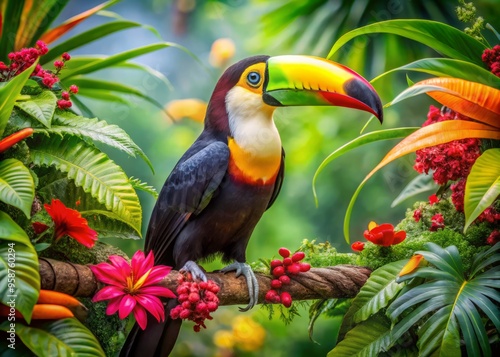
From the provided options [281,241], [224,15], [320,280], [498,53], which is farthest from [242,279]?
[224,15]

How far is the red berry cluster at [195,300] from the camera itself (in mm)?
1587

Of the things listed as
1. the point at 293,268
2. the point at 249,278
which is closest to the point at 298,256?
the point at 293,268

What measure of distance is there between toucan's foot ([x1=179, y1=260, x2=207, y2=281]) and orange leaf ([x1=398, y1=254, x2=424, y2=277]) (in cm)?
49

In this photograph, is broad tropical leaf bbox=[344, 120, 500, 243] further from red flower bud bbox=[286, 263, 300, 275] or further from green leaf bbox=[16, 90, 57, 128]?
green leaf bbox=[16, 90, 57, 128]

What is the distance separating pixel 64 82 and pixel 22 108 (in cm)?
63

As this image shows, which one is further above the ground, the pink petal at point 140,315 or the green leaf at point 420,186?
the green leaf at point 420,186

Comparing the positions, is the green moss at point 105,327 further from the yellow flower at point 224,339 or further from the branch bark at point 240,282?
the yellow flower at point 224,339

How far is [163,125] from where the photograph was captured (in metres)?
4.10

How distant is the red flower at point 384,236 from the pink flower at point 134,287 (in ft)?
1.93

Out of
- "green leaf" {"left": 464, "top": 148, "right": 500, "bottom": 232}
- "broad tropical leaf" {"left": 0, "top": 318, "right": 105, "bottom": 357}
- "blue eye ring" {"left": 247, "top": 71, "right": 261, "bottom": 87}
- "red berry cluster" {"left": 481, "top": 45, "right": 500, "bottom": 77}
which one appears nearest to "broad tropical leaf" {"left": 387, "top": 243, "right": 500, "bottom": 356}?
"green leaf" {"left": 464, "top": 148, "right": 500, "bottom": 232}

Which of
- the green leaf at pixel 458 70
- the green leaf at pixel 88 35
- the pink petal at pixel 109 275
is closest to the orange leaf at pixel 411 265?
the green leaf at pixel 458 70

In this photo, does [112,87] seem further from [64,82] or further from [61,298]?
[61,298]

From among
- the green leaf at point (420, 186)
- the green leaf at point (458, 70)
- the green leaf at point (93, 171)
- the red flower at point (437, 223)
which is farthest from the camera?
the green leaf at point (420, 186)

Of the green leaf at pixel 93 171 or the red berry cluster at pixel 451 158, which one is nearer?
the green leaf at pixel 93 171
